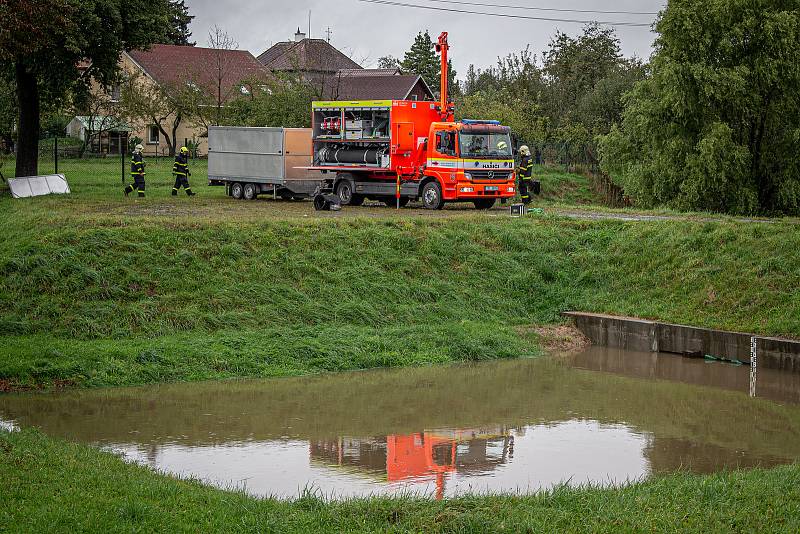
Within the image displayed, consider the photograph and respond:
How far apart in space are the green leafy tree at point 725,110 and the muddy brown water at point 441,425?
68.8 ft

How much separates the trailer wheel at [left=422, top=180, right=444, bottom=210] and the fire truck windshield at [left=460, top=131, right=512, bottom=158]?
129 cm

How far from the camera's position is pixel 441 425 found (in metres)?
14.4

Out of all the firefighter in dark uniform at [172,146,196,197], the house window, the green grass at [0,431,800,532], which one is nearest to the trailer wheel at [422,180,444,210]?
the firefighter in dark uniform at [172,146,196,197]

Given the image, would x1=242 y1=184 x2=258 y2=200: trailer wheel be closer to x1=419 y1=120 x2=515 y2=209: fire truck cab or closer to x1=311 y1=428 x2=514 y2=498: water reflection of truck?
x1=419 y1=120 x2=515 y2=209: fire truck cab

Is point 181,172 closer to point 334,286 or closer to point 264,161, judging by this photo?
point 264,161

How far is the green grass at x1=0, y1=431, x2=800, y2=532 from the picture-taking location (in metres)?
8.09

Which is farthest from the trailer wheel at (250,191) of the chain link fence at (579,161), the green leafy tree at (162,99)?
the chain link fence at (579,161)

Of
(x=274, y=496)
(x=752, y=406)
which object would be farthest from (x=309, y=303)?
(x=274, y=496)

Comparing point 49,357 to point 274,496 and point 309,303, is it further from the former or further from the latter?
point 274,496

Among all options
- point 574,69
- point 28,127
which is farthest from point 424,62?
point 28,127

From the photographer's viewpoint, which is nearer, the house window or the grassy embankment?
the grassy embankment

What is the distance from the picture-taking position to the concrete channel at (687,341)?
18297 mm

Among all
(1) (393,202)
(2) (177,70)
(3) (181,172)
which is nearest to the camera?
(1) (393,202)

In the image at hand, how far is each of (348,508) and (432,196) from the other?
21.9 m
